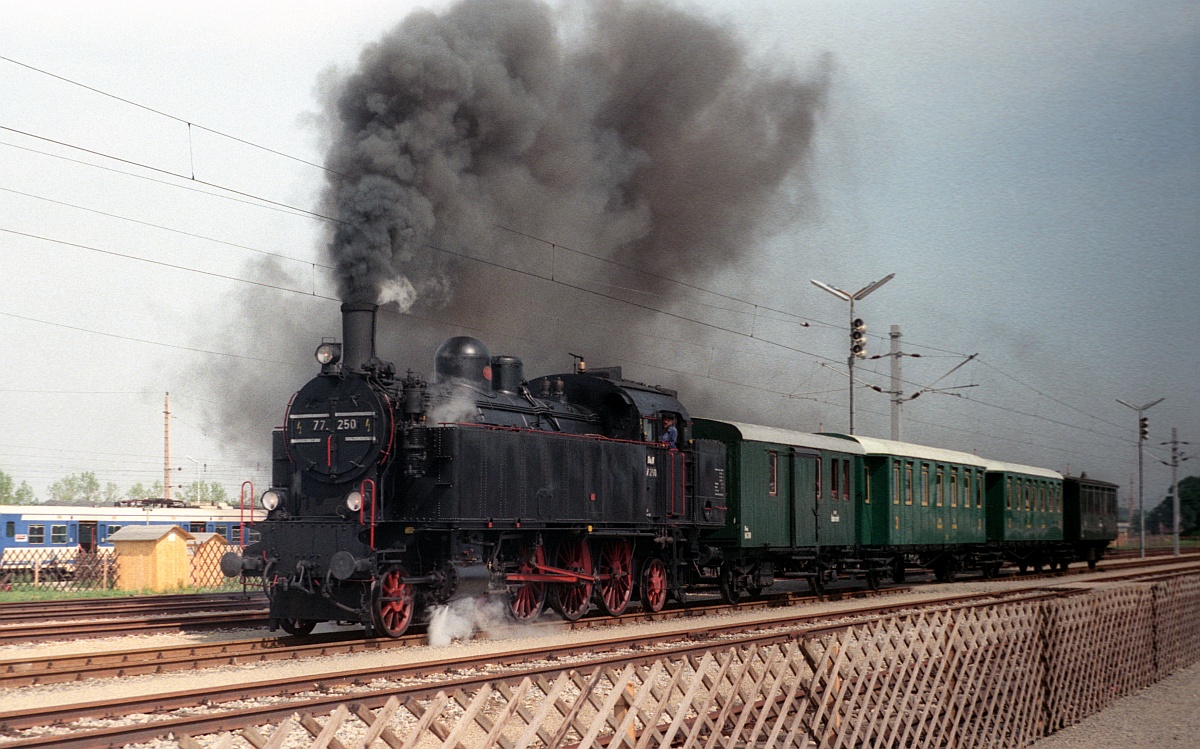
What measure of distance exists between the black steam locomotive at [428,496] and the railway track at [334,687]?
0.98 meters

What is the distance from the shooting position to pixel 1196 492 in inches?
4289

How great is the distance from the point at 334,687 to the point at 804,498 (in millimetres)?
14332

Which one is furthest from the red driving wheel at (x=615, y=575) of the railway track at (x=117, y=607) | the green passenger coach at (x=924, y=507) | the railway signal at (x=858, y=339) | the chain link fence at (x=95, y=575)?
the railway signal at (x=858, y=339)

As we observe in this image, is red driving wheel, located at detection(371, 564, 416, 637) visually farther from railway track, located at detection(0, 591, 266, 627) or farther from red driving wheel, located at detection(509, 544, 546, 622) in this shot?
railway track, located at detection(0, 591, 266, 627)

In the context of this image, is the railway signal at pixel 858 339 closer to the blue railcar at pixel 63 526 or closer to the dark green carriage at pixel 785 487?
the dark green carriage at pixel 785 487

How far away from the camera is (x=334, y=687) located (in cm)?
986

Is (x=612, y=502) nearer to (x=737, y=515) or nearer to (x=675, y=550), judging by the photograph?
(x=675, y=550)

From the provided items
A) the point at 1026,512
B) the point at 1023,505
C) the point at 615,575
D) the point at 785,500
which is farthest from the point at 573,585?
the point at 1026,512

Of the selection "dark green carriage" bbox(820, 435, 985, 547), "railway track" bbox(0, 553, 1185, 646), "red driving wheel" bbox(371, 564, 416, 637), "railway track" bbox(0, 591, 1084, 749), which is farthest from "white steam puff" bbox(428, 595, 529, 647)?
"dark green carriage" bbox(820, 435, 985, 547)

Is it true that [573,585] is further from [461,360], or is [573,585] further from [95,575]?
[95,575]

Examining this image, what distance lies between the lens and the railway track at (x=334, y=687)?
6055mm

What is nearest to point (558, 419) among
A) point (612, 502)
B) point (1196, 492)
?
point (612, 502)

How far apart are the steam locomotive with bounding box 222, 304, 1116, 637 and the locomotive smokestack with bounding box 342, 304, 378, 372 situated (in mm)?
21

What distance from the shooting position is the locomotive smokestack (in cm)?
1523
